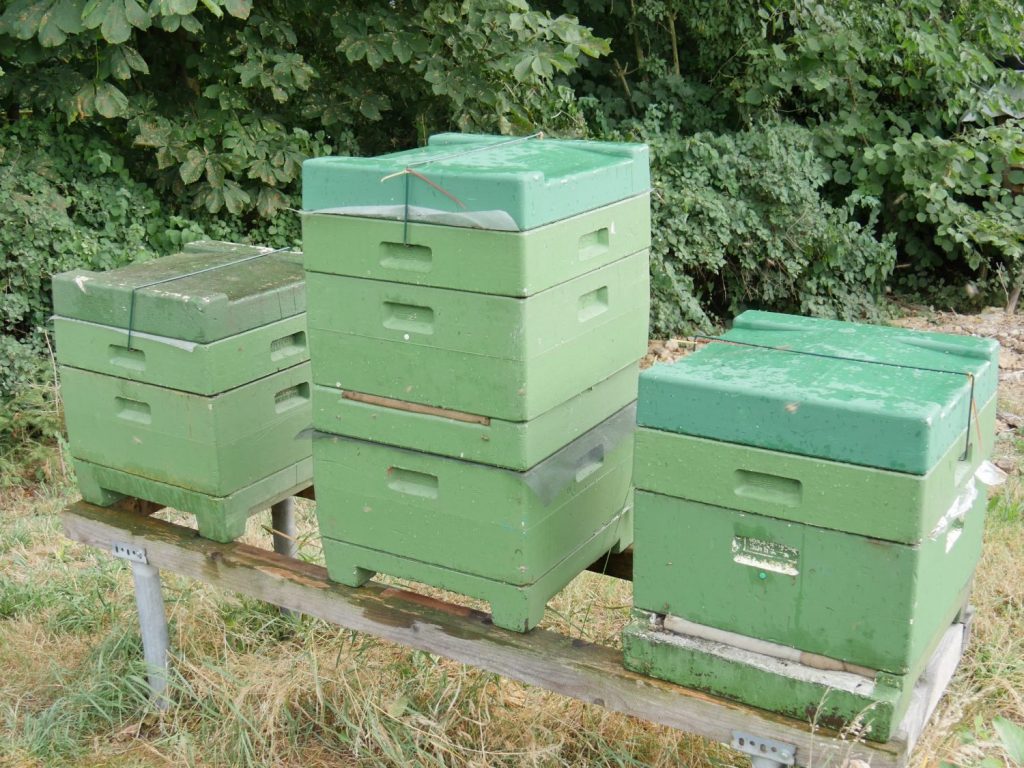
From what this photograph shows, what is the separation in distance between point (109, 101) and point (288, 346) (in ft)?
10.7

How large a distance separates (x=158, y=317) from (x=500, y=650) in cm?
124

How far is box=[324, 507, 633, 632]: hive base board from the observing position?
249cm

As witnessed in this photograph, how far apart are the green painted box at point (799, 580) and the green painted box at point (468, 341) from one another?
0.37m

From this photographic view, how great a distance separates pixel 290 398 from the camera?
10.2ft

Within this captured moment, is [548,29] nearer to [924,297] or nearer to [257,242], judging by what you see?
[257,242]

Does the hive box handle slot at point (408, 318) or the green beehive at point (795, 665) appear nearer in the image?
the green beehive at point (795, 665)

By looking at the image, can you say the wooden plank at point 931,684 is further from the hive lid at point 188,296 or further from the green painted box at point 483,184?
the hive lid at point 188,296

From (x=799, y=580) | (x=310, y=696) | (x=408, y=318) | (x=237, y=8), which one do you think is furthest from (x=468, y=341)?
(x=237, y=8)

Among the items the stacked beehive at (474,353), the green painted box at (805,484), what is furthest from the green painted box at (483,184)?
the green painted box at (805,484)

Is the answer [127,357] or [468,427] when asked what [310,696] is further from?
[468,427]

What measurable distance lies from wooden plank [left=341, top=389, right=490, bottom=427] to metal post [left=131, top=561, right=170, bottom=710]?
109 cm

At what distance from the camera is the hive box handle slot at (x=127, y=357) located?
115 inches

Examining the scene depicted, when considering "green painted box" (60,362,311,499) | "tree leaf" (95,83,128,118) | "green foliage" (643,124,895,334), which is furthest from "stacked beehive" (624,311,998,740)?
"green foliage" (643,124,895,334)

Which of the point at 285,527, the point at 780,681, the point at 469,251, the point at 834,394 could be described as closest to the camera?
the point at 834,394
